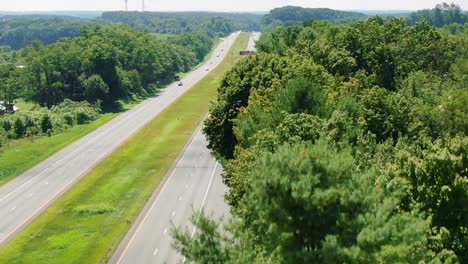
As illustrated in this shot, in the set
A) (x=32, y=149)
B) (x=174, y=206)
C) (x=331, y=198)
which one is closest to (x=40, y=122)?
(x=32, y=149)

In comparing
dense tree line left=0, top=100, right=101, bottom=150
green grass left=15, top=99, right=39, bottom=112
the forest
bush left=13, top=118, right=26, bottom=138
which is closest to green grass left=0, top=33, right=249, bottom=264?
dense tree line left=0, top=100, right=101, bottom=150

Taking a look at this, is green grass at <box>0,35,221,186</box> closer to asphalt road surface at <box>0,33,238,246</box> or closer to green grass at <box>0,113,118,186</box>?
green grass at <box>0,113,118,186</box>

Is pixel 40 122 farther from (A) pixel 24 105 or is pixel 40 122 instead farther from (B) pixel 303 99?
(B) pixel 303 99

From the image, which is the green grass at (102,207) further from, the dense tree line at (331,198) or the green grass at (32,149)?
the dense tree line at (331,198)

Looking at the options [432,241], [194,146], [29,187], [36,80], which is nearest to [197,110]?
[194,146]

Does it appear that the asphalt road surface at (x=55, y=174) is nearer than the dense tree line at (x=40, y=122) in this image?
Yes

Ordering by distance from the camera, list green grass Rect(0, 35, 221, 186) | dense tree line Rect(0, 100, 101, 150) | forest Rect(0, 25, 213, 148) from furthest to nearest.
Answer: forest Rect(0, 25, 213, 148) < dense tree line Rect(0, 100, 101, 150) < green grass Rect(0, 35, 221, 186)

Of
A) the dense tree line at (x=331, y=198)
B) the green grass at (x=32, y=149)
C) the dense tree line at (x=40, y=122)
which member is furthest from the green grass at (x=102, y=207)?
the dense tree line at (x=40, y=122)
